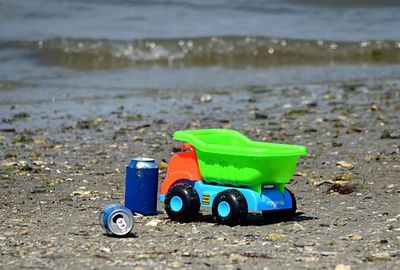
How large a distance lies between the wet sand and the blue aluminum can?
3.4 inches

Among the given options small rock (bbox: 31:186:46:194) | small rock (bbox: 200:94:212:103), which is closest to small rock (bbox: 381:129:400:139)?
small rock (bbox: 200:94:212:103)

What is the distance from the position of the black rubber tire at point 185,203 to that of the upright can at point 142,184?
8.3 inches

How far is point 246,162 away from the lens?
6.20m

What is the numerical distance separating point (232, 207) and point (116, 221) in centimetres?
84

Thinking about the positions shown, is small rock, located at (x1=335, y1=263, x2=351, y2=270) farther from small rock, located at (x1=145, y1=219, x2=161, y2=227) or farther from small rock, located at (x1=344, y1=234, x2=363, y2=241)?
small rock, located at (x1=145, y1=219, x2=161, y2=227)

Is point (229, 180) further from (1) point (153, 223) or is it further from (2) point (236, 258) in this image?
(2) point (236, 258)

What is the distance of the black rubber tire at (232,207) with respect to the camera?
6.15 m

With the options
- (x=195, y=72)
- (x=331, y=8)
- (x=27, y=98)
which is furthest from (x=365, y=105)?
(x=331, y=8)

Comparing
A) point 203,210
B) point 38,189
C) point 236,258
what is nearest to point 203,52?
point 38,189

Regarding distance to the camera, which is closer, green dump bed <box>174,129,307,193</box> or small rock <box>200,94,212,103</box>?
green dump bed <box>174,129,307,193</box>

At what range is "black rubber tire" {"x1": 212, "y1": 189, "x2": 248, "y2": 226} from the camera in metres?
6.15

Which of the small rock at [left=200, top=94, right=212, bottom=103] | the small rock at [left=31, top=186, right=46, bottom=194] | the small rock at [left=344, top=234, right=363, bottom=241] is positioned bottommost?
the small rock at [left=31, top=186, right=46, bottom=194]

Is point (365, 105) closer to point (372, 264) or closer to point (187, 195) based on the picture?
point (187, 195)

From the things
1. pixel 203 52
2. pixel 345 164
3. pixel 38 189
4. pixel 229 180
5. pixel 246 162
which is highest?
pixel 203 52
